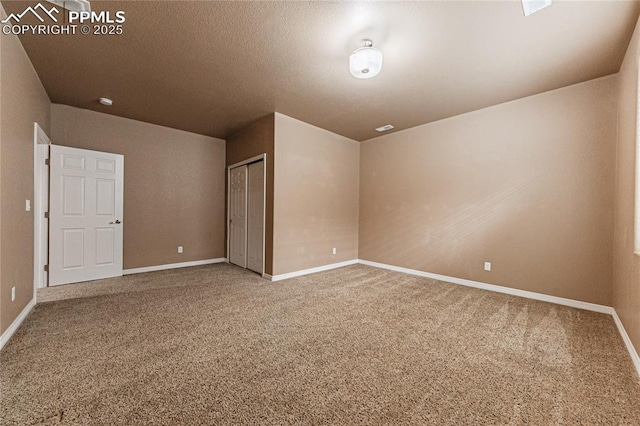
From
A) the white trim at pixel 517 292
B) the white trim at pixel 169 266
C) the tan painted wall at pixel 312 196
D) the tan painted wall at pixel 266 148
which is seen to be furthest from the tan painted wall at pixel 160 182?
the white trim at pixel 517 292

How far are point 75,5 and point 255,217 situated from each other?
3.26m

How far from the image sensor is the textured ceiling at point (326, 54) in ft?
6.76

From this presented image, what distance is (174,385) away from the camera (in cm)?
163

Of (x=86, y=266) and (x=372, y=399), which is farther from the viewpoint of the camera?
(x=86, y=266)

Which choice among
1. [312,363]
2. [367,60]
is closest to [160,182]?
[367,60]

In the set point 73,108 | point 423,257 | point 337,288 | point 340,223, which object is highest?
point 73,108

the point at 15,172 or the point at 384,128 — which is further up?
the point at 384,128

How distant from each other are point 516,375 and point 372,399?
110cm

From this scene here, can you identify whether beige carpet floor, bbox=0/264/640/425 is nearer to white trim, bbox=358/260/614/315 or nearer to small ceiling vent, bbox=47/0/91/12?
white trim, bbox=358/260/614/315

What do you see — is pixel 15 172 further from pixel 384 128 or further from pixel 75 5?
pixel 384 128

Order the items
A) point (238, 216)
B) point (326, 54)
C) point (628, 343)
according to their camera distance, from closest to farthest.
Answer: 1. point (628, 343)
2. point (326, 54)
3. point (238, 216)

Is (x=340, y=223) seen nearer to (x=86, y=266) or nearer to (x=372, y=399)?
(x=372, y=399)

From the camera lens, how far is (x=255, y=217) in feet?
15.4

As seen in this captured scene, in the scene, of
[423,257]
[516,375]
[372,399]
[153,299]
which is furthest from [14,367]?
[423,257]
